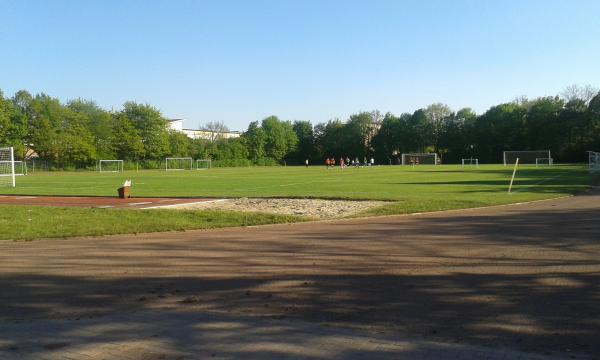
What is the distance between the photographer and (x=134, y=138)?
10331 cm

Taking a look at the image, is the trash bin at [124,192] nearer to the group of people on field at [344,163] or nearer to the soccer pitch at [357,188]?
the soccer pitch at [357,188]

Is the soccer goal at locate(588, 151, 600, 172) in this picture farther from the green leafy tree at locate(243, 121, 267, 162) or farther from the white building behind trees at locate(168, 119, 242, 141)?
the white building behind trees at locate(168, 119, 242, 141)

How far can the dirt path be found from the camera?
609 centimetres

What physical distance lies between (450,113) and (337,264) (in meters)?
131

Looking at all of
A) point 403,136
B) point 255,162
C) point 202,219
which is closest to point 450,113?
point 403,136

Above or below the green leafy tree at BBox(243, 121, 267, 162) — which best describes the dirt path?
below

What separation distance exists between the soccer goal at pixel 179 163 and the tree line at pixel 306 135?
2523 mm

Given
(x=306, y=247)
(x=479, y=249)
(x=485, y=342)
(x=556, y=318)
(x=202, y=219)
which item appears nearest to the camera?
(x=485, y=342)

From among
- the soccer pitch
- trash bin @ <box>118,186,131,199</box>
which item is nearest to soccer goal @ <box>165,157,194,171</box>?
the soccer pitch

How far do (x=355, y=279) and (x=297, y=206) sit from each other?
41.8 ft

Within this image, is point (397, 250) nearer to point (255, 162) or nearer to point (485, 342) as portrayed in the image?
point (485, 342)

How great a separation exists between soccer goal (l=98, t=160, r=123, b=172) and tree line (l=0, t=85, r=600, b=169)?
224 centimetres

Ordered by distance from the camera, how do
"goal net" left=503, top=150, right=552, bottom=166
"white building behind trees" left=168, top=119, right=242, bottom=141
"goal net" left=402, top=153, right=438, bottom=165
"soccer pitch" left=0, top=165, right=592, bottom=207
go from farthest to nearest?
"white building behind trees" left=168, top=119, right=242, bottom=141
"goal net" left=402, top=153, right=438, bottom=165
"goal net" left=503, top=150, right=552, bottom=166
"soccer pitch" left=0, top=165, right=592, bottom=207

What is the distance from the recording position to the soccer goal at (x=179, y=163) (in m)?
104
